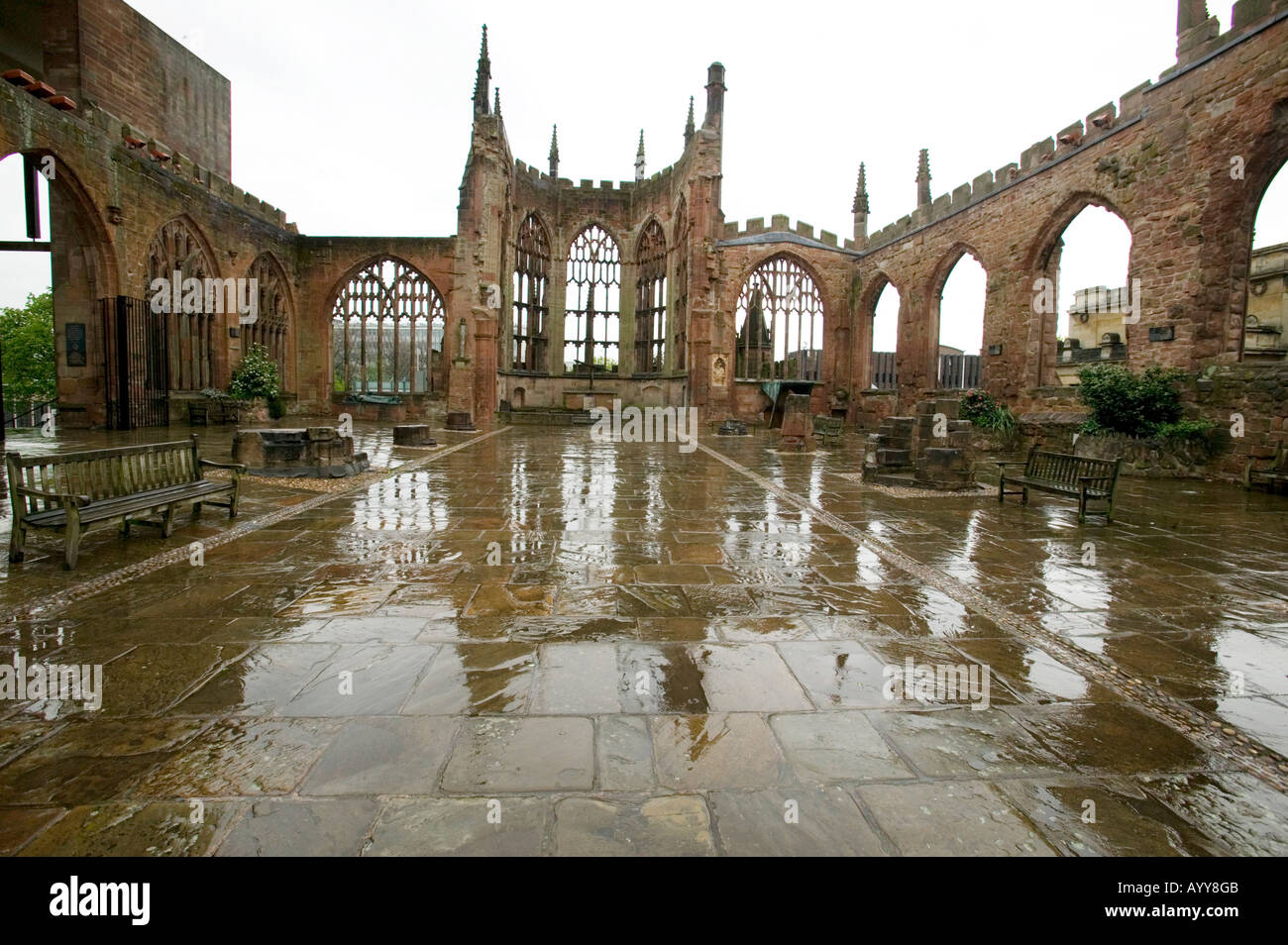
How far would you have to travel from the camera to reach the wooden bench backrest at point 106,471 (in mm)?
4625

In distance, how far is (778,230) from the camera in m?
24.7

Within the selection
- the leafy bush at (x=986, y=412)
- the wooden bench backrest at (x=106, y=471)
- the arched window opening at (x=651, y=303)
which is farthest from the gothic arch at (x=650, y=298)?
the wooden bench backrest at (x=106, y=471)

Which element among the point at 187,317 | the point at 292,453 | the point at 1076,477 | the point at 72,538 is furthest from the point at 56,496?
the point at 187,317

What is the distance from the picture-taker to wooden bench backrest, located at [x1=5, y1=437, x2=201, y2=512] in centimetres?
462

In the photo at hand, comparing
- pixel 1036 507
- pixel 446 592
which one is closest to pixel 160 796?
pixel 446 592

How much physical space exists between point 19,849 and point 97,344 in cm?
1686

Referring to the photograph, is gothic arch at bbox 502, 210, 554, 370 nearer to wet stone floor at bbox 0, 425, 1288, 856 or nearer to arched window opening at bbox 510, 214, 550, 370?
arched window opening at bbox 510, 214, 550, 370

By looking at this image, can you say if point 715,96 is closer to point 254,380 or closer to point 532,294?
point 532,294

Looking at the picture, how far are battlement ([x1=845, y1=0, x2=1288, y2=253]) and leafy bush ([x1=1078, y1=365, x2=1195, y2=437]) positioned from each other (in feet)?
16.8

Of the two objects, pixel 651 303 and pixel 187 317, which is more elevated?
pixel 651 303

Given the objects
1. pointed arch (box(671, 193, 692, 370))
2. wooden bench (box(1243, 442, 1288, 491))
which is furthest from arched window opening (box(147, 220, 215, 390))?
wooden bench (box(1243, 442, 1288, 491))

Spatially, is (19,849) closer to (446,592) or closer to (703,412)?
(446,592)

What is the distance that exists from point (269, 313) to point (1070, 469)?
24.3 meters

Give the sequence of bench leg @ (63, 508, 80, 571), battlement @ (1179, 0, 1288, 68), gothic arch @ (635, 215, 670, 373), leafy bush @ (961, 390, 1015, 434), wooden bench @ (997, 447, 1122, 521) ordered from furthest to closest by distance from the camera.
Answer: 1. gothic arch @ (635, 215, 670, 373)
2. leafy bush @ (961, 390, 1015, 434)
3. battlement @ (1179, 0, 1288, 68)
4. wooden bench @ (997, 447, 1122, 521)
5. bench leg @ (63, 508, 80, 571)
